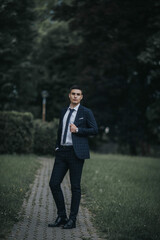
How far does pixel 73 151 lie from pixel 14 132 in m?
10.2

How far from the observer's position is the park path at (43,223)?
5656 millimetres

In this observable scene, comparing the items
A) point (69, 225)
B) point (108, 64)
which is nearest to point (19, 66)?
point (108, 64)

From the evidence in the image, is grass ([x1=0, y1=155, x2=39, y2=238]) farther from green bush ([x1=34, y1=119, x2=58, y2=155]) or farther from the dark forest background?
the dark forest background

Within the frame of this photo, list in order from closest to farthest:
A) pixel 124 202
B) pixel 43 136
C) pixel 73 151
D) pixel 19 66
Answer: pixel 73 151 < pixel 124 202 < pixel 43 136 < pixel 19 66

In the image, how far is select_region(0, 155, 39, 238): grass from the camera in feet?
20.8

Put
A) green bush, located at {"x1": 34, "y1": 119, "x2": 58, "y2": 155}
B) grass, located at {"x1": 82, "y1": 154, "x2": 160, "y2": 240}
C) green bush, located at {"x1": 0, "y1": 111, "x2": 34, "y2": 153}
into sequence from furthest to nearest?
green bush, located at {"x1": 34, "y1": 119, "x2": 58, "y2": 155}
green bush, located at {"x1": 0, "y1": 111, "x2": 34, "y2": 153}
grass, located at {"x1": 82, "y1": 154, "x2": 160, "y2": 240}

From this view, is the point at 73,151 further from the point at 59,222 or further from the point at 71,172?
the point at 59,222

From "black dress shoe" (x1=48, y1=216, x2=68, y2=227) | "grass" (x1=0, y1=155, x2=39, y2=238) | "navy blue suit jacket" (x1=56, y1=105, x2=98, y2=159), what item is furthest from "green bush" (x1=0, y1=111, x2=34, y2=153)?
"black dress shoe" (x1=48, y1=216, x2=68, y2=227)

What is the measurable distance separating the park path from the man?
22 cm

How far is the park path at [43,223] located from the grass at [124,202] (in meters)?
0.22

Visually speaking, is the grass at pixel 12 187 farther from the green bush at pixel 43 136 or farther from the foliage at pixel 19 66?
the foliage at pixel 19 66

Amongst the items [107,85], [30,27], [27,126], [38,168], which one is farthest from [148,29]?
[38,168]

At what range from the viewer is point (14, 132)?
16.1 meters

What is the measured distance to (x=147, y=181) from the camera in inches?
466
